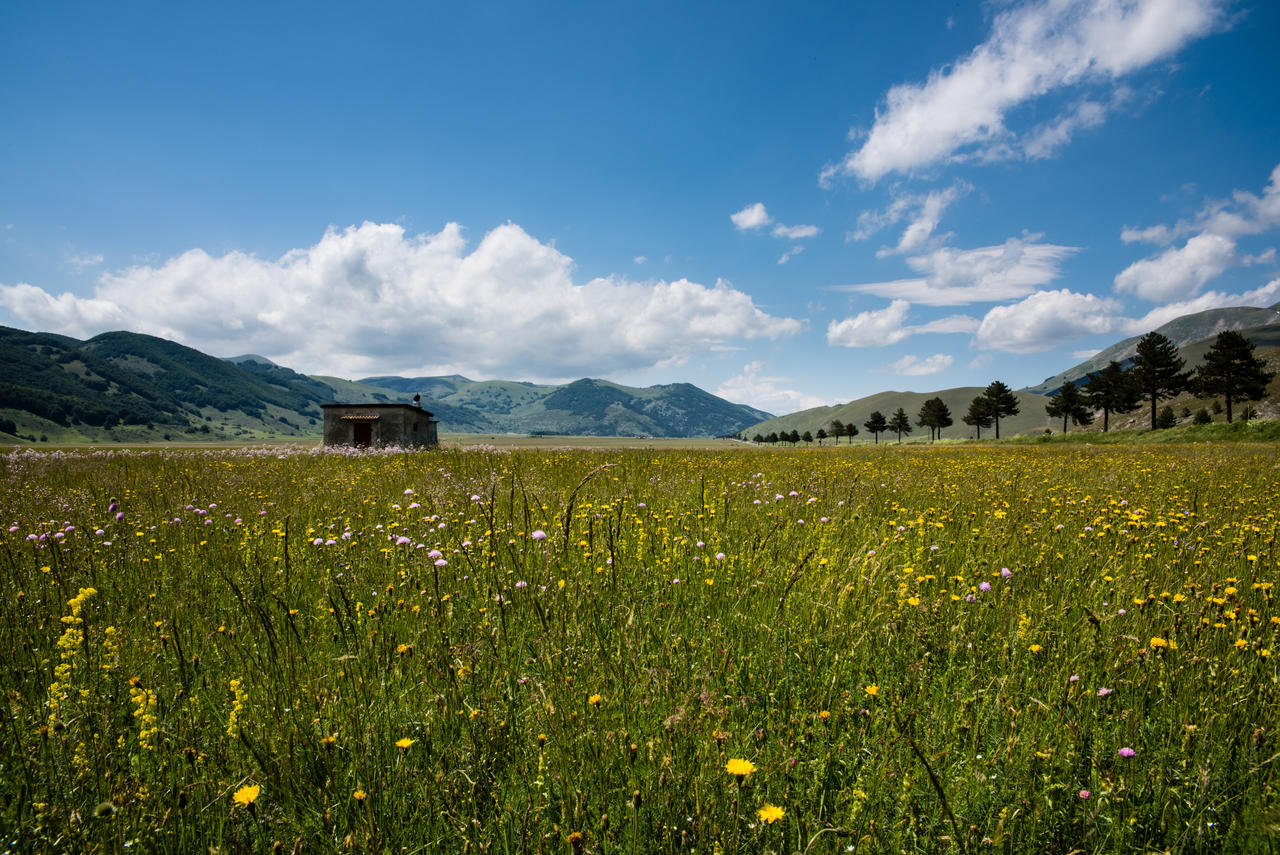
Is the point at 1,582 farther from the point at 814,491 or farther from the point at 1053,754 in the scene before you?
the point at 814,491

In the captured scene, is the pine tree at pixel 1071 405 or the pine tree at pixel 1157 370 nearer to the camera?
the pine tree at pixel 1157 370

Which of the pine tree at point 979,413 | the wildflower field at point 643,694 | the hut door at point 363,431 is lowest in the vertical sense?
the wildflower field at point 643,694

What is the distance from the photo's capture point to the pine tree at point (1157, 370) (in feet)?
209

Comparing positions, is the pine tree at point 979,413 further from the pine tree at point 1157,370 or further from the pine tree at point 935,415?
the pine tree at point 1157,370

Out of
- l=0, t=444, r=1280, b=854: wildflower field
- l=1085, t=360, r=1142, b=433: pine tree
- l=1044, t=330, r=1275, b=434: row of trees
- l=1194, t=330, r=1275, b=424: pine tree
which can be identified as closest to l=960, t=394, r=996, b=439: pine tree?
l=1085, t=360, r=1142, b=433: pine tree

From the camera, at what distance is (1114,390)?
75.1 meters

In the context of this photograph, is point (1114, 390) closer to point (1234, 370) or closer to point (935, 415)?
point (1234, 370)

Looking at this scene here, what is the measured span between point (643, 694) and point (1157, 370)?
294 ft

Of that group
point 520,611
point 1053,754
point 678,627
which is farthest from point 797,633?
point 520,611

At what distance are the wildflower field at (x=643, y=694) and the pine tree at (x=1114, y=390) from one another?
8581 cm

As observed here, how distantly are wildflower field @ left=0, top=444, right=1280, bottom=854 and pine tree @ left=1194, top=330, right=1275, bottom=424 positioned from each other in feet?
262

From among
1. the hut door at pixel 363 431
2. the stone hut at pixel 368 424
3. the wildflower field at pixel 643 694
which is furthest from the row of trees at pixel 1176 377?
the hut door at pixel 363 431

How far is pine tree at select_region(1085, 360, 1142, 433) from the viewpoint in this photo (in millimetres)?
68875

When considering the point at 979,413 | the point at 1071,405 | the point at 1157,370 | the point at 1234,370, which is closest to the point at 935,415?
the point at 979,413
